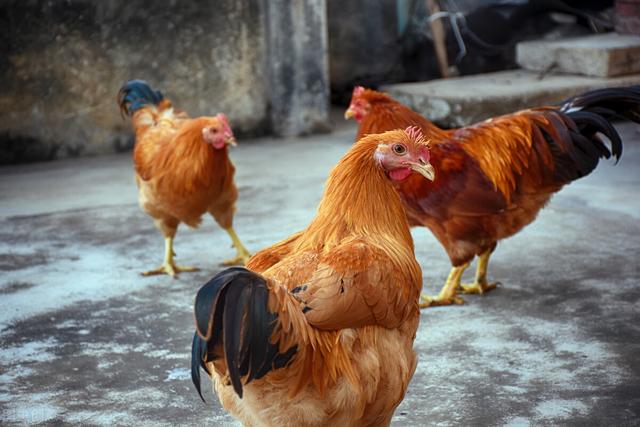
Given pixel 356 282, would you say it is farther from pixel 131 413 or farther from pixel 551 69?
pixel 551 69

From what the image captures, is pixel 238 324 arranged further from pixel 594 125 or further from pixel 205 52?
pixel 205 52

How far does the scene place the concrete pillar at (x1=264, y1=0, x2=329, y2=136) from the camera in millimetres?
9617

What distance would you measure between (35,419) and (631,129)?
23.6 ft

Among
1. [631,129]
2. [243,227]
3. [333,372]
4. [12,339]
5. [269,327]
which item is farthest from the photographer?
[631,129]

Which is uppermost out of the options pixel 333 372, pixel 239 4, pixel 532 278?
pixel 239 4

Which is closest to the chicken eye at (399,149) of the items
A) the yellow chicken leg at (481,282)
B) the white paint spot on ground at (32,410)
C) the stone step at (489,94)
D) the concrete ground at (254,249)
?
the concrete ground at (254,249)

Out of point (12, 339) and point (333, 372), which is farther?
point (12, 339)

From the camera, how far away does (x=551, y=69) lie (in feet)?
32.8

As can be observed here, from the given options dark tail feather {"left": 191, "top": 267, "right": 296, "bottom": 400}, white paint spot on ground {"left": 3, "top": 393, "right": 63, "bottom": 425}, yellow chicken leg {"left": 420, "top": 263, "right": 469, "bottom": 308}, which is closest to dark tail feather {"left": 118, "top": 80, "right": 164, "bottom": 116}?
yellow chicken leg {"left": 420, "top": 263, "right": 469, "bottom": 308}

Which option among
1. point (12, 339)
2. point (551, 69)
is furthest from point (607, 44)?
point (12, 339)

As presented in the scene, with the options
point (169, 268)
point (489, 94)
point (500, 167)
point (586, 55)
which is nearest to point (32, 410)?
point (169, 268)

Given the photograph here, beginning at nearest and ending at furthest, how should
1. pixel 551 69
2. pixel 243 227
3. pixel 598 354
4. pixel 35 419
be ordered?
pixel 35 419, pixel 598 354, pixel 243 227, pixel 551 69

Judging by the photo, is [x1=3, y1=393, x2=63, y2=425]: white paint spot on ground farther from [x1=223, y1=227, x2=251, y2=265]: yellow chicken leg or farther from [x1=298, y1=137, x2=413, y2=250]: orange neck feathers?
[x1=223, y1=227, x2=251, y2=265]: yellow chicken leg

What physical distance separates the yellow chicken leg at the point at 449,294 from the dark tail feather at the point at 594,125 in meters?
0.80
